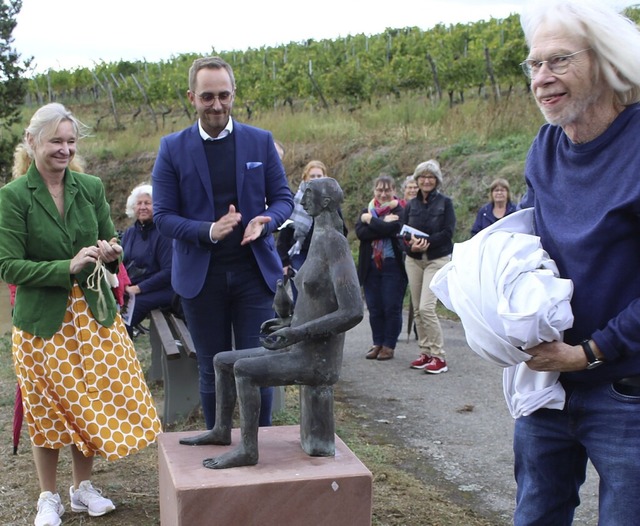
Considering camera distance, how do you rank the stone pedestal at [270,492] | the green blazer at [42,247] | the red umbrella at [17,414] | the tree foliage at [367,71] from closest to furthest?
1. the stone pedestal at [270,492]
2. the green blazer at [42,247]
3. the red umbrella at [17,414]
4. the tree foliage at [367,71]

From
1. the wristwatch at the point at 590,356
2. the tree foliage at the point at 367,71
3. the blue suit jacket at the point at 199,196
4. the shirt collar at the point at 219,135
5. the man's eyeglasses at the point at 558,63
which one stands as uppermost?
the tree foliage at the point at 367,71

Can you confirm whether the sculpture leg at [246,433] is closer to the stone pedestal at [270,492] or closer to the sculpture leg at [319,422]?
the stone pedestal at [270,492]

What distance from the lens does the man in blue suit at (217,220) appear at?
4.08 metres

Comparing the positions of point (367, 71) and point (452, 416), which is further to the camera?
point (367, 71)

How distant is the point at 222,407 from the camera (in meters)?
3.45

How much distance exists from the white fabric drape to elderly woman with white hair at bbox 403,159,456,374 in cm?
521

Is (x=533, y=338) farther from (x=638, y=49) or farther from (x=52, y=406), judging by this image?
(x=52, y=406)

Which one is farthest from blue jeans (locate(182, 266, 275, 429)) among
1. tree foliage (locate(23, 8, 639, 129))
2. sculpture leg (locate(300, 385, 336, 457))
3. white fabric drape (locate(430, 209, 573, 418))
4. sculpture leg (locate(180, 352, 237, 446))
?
tree foliage (locate(23, 8, 639, 129))

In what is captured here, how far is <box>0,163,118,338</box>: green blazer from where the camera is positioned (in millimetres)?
3879

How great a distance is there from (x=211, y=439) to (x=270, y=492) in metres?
0.50

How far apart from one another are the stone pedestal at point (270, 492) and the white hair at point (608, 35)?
1.70 m

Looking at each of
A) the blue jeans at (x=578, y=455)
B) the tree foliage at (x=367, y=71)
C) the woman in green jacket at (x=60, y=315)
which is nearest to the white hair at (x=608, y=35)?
the blue jeans at (x=578, y=455)

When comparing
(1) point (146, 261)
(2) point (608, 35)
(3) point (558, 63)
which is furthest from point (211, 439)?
(1) point (146, 261)

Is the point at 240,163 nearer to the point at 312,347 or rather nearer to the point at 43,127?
the point at 43,127
